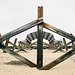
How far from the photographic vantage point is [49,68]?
11.1 feet

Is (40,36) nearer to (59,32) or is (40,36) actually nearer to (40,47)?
(40,47)

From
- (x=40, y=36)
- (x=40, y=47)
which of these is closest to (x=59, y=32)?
(x=40, y=36)

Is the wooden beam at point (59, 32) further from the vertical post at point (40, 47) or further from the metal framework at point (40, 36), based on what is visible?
the vertical post at point (40, 47)

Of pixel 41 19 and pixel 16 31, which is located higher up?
pixel 41 19

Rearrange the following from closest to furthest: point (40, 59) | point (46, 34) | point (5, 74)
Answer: point (5, 74) < point (40, 59) < point (46, 34)

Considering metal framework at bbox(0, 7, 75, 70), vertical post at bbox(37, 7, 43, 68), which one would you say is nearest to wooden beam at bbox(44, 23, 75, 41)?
metal framework at bbox(0, 7, 75, 70)

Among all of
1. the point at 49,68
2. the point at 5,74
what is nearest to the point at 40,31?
the point at 49,68

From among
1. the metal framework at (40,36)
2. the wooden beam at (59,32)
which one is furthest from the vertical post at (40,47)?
the wooden beam at (59,32)

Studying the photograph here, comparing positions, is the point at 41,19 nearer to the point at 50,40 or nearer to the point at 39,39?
the point at 39,39

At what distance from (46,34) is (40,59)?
27.4 m

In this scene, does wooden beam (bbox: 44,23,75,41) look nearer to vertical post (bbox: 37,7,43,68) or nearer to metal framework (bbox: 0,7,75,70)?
metal framework (bbox: 0,7,75,70)

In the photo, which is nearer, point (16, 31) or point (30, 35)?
point (16, 31)

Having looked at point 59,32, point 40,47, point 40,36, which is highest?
point 59,32

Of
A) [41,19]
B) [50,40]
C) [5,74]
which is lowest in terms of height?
[50,40]
